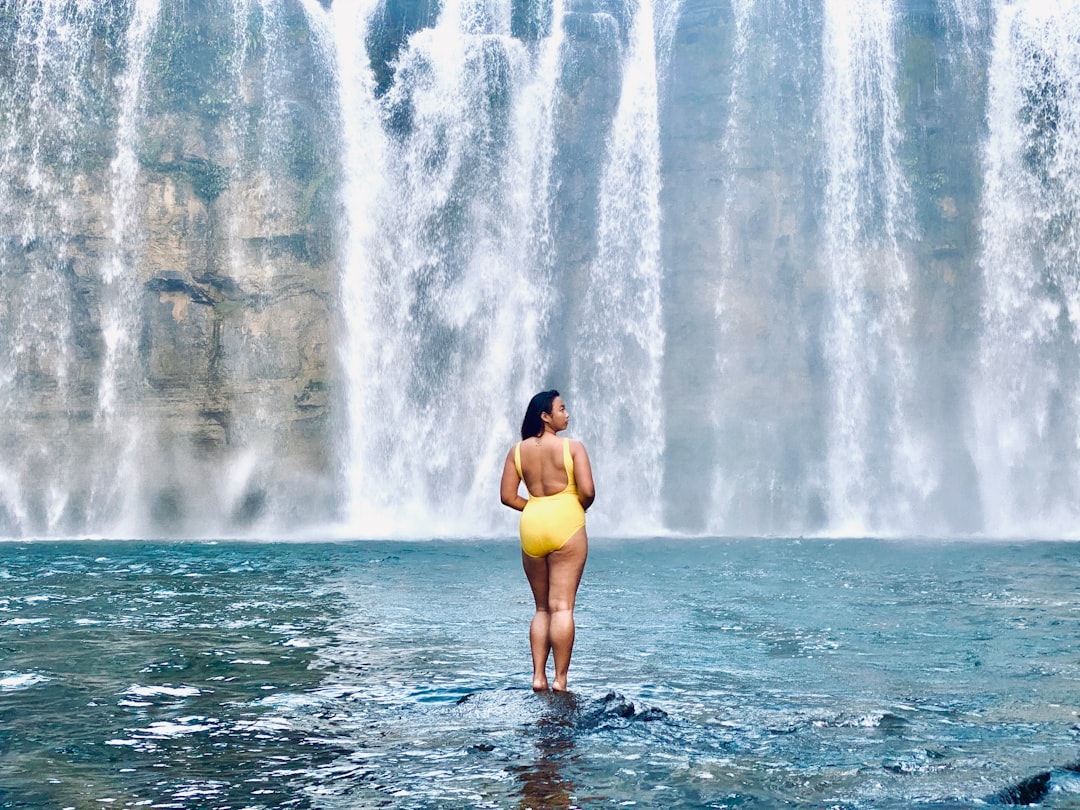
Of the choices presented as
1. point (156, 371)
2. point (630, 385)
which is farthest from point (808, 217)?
point (156, 371)

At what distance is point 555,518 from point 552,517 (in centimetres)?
2

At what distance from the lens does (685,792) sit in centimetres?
379

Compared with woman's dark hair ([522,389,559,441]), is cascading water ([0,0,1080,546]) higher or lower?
higher

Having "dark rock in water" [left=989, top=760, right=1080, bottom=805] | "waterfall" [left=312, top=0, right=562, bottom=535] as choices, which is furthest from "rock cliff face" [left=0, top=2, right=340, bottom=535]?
"dark rock in water" [left=989, top=760, right=1080, bottom=805]

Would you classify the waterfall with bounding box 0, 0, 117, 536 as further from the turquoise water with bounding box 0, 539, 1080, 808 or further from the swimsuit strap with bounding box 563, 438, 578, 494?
the swimsuit strap with bounding box 563, 438, 578, 494

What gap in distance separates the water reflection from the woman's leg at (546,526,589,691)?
16 cm

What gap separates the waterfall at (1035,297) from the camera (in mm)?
24172

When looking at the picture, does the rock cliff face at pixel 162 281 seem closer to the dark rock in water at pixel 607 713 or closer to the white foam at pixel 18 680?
the white foam at pixel 18 680

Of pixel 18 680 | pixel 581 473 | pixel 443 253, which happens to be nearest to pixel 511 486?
pixel 581 473

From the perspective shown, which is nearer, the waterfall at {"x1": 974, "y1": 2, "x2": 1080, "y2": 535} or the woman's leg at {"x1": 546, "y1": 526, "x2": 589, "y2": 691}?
the woman's leg at {"x1": 546, "y1": 526, "x2": 589, "y2": 691}

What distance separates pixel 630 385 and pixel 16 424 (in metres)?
13.0

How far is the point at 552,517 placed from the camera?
5.38 meters

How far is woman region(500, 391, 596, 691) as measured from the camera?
17.6 ft

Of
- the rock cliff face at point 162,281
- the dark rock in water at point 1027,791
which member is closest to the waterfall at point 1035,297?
the rock cliff face at point 162,281
